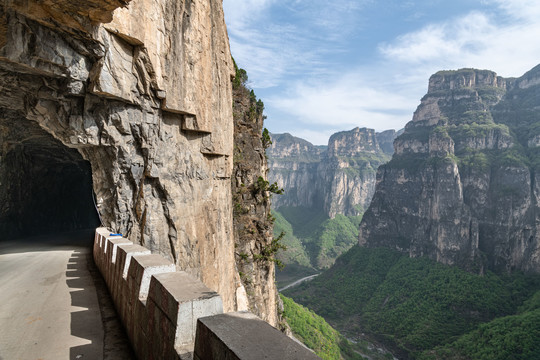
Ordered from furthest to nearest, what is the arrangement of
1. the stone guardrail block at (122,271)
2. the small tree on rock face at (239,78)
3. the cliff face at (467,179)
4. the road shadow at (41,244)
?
the cliff face at (467,179) < the small tree on rock face at (239,78) < the road shadow at (41,244) < the stone guardrail block at (122,271)

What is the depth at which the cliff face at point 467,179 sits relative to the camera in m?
75.0

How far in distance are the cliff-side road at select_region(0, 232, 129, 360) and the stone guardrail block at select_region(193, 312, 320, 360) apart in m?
2.76

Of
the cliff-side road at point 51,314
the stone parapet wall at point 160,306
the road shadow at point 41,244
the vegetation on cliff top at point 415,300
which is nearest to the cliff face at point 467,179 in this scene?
the vegetation on cliff top at point 415,300

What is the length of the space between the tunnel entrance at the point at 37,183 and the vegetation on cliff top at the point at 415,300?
56964 millimetres

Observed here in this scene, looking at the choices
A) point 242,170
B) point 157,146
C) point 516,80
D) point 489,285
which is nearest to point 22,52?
point 157,146

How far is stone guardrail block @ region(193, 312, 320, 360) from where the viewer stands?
2.03 metres

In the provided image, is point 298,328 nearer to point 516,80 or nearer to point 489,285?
point 489,285

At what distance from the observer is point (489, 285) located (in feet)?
220

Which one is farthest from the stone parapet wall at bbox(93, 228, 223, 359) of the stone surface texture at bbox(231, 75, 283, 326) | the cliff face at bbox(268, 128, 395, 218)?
the cliff face at bbox(268, 128, 395, 218)

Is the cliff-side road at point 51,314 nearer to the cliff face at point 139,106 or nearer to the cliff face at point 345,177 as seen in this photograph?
the cliff face at point 139,106

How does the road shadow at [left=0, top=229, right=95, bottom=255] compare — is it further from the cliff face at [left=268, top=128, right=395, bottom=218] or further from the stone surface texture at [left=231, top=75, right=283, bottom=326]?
the cliff face at [left=268, top=128, right=395, bottom=218]

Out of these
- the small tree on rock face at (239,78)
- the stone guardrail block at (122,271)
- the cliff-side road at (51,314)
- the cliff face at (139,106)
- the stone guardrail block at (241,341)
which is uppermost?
the small tree on rock face at (239,78)

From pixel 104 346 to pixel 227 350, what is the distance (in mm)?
3457

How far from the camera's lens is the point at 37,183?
2461cm
